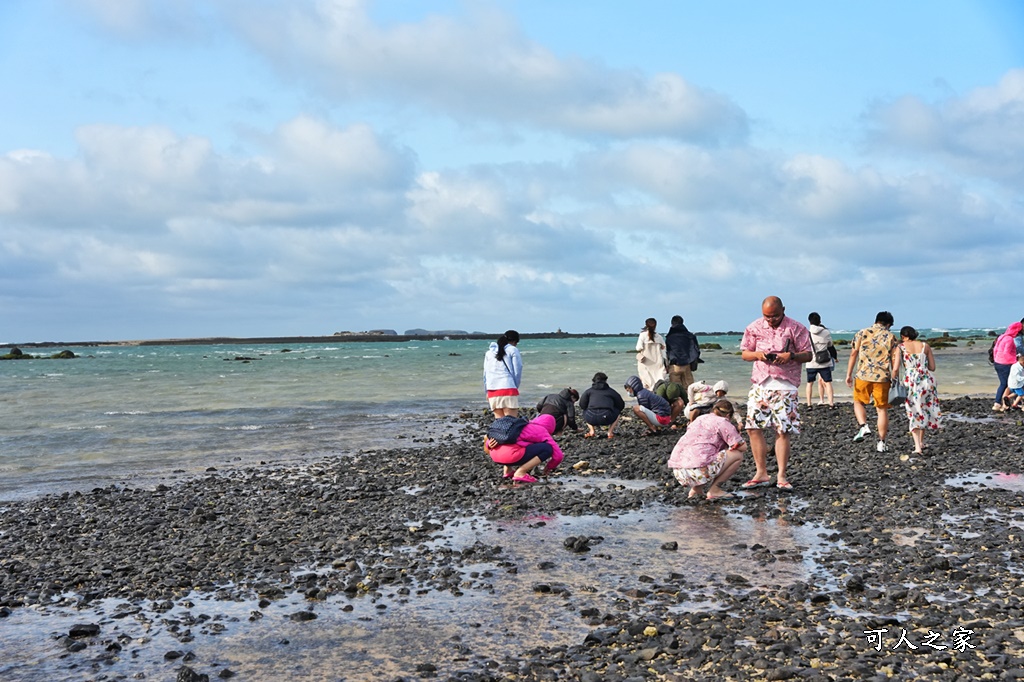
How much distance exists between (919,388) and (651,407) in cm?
482

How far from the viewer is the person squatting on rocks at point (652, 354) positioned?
18.3 meters

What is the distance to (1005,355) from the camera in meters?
19.6

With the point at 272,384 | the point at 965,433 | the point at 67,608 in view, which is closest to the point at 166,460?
the point at 67,608

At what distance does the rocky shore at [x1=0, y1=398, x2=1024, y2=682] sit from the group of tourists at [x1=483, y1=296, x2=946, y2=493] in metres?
0.49

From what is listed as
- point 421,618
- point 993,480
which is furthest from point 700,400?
point 421,618

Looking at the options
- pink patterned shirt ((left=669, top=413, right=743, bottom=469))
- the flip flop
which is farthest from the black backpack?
the flip flop

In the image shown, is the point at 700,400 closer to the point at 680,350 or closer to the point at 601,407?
the point at 601,407

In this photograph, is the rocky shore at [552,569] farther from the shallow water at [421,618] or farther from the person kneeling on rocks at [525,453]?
the person kneeling on rocks at [525,453]

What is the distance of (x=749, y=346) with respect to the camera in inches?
416

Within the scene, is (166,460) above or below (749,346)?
below

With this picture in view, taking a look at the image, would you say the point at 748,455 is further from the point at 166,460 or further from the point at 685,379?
the point at 166,460

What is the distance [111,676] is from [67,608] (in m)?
1.71

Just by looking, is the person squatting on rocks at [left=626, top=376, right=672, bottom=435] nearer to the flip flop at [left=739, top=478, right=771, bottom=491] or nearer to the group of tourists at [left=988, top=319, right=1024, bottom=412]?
the flip flop at [left=739, top=478, right=771, bottom=491]

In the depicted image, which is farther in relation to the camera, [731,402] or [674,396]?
[674,396]
